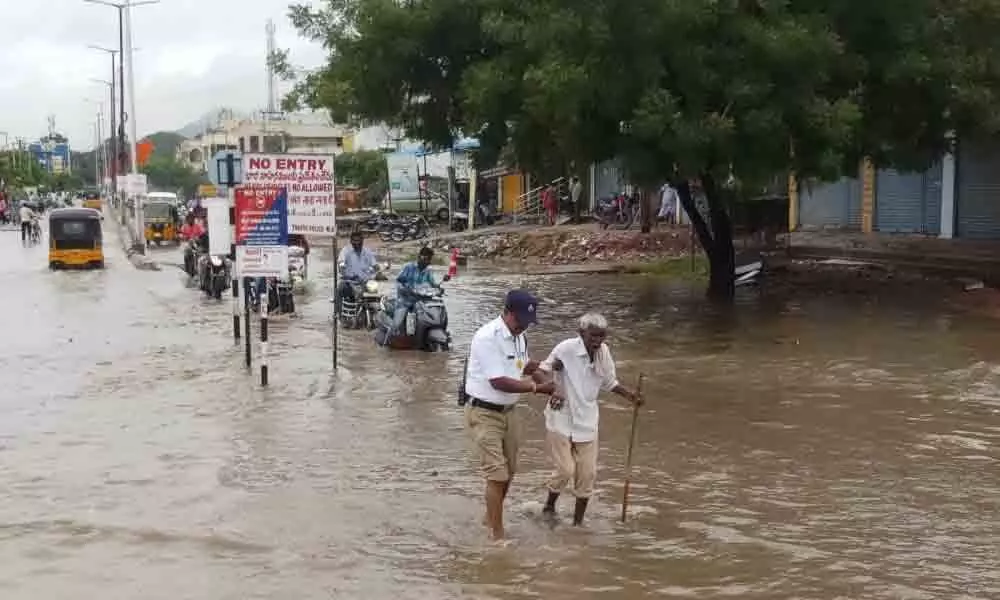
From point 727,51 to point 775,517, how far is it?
10.2m

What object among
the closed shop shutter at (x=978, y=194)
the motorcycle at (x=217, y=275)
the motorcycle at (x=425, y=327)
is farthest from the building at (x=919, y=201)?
the motorcycle at (x=217, y=275)

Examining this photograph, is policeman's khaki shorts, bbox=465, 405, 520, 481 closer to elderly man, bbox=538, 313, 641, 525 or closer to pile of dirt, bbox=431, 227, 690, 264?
elderly man, bbox=538, 313, 641, 525

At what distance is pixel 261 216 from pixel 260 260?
1.75 feet

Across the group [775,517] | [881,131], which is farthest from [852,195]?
[775,517]

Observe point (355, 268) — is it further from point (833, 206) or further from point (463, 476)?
point (833, 206)

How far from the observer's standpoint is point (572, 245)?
3459 centimetres

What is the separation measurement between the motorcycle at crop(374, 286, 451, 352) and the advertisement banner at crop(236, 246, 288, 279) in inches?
93.4

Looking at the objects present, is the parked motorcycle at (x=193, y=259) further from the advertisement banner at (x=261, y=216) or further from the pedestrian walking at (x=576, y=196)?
the pedestrian walking at (x=576, y=196)

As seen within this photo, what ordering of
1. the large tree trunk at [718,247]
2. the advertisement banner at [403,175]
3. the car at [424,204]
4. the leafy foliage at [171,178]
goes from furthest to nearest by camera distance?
the leafy foliage at [171,178] → the advertisement banner at [403,175] → the car at [424,204] → the large tree trunk at [718,247]

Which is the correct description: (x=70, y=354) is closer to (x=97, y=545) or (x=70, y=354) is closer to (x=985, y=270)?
(x=97, y=545)

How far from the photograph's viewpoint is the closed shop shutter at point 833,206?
104 feet

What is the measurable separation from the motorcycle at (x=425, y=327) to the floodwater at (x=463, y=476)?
1.38 feet

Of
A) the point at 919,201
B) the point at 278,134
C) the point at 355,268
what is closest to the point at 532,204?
the point at 919,201

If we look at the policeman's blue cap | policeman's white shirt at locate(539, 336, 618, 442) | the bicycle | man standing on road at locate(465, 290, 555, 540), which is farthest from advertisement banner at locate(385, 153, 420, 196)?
the policeman's blue cap
